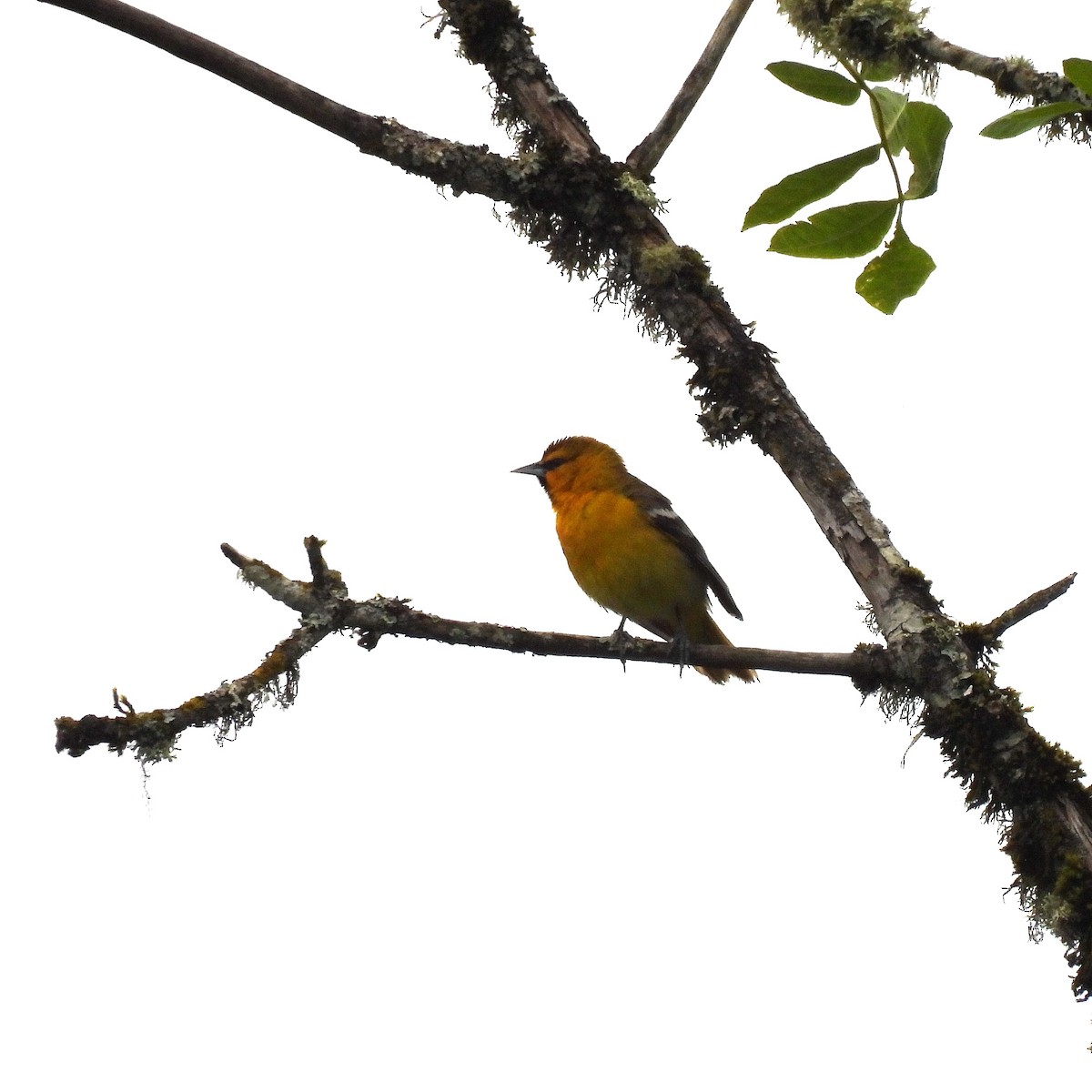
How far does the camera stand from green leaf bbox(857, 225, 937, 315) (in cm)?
179

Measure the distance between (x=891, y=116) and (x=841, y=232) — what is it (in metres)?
0.17

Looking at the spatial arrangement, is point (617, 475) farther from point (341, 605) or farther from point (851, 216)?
point (851, 216)

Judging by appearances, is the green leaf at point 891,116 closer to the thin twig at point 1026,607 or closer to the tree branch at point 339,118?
the thin twig at point 1026,607

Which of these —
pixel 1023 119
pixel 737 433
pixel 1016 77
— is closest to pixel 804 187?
pixel 1023 119

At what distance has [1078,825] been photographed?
265cm

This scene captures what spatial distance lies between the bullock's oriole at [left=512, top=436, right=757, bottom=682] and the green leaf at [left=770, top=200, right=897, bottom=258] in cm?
416

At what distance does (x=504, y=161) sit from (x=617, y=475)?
323 centimetres

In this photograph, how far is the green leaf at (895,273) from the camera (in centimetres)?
179

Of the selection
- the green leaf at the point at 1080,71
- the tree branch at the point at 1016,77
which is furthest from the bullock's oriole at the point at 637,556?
the green leaf at the point at 1080,71

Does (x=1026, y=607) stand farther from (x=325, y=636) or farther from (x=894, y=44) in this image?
(x=325, y=636)

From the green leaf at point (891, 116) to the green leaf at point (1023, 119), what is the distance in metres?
0.26

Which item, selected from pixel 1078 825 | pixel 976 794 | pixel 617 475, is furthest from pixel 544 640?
pixel 617 475

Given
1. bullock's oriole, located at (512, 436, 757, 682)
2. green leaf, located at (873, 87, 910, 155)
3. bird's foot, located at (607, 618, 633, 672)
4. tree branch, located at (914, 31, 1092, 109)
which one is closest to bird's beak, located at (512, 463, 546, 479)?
bullock's oriole, located at (512, 436, 757, 682)

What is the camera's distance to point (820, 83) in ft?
6.09
